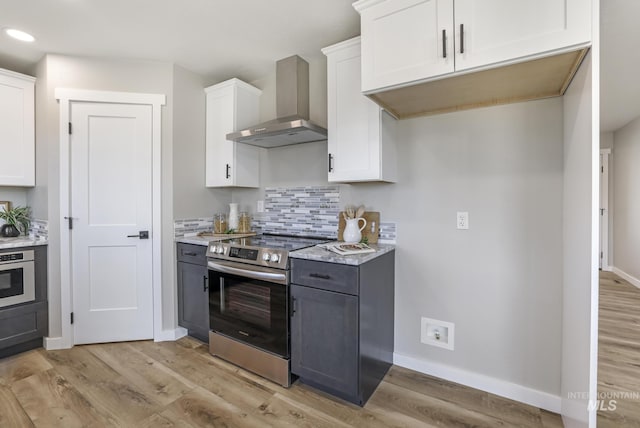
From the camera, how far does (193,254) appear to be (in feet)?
8.45

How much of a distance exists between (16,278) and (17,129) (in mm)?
1259

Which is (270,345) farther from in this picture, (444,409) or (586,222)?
(586,222)

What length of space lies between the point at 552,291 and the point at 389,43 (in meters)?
1.67

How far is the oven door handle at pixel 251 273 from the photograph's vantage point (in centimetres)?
197

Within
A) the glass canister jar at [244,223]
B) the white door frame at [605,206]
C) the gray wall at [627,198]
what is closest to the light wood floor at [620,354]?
the gray wall at [627,198]

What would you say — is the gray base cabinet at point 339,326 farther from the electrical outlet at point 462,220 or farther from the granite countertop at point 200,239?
the granite countertop at point 200,239

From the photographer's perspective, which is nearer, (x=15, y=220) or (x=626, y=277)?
(x=15, y=220)

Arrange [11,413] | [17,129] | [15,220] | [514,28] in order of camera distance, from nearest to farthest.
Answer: [514,28], [11,413], [17,129], [15,220]

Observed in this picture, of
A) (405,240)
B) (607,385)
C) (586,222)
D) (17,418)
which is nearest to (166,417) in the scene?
(17,418)

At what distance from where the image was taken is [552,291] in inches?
69.6

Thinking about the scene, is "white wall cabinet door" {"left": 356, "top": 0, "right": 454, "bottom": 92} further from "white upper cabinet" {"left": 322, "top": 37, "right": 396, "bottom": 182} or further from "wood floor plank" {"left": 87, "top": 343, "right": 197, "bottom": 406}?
"wood floor plank" {"left": 87, "top": 343, "right": 197, "bottom": 406}

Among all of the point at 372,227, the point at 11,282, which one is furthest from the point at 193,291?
the point at 372,227

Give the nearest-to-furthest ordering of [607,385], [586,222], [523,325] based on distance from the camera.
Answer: [586,222]
[523,325]
[607,385]

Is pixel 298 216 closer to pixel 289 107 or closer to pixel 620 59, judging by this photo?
pixel 289 107
